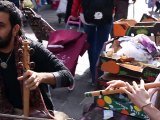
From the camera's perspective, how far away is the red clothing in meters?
3.92

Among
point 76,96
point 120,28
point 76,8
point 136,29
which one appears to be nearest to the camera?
point 136,29

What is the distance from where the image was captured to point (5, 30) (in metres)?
2.07

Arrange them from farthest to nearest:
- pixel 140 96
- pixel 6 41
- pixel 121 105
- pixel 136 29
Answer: pixel 136 29 < pixel 121 105 < pixel 6 41 < pixel 140 96

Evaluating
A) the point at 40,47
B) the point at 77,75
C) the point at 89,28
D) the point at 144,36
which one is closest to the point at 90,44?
the point at 89,28

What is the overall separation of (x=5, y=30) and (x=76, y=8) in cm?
202

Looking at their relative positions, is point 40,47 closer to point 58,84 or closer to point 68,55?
point 58,84

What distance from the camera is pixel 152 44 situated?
286cm

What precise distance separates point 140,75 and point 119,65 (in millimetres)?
168

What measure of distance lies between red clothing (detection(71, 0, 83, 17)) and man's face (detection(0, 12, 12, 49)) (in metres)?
1.88

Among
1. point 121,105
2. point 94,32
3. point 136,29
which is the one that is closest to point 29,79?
point 121,105

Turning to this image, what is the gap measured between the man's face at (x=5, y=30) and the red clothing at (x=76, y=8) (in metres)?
1.88

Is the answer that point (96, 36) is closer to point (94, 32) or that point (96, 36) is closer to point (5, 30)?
point (94, 32)

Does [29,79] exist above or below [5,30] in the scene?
below

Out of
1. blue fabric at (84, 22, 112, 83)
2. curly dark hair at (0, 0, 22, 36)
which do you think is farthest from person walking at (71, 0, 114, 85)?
curly dark hair at (0, 0, 22, 36)
